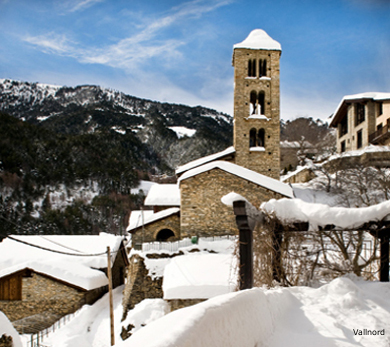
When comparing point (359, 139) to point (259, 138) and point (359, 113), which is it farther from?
point (259, 138)

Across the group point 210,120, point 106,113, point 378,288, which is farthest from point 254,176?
point 210,120

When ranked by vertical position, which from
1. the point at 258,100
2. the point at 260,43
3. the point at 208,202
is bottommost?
the point at 208,202

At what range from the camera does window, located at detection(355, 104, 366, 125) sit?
27.8m

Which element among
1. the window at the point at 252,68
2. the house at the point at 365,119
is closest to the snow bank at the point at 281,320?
the window at the point at 252,68

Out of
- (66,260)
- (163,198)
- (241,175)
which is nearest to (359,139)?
(241,175)

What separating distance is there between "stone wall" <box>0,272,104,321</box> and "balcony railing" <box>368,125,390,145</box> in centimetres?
2303

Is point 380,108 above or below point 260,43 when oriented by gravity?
below

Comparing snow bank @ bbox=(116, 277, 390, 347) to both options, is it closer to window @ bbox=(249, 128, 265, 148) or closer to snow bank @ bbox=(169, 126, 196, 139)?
window @ bbox=(249, 128, 265, 148)

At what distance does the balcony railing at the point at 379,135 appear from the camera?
77.4 ft

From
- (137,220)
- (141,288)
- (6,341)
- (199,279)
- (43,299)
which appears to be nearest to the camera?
(6,341)

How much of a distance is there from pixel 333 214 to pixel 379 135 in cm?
2300

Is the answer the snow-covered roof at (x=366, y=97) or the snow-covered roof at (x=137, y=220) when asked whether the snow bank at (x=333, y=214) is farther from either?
the snow-covered roof at (x=366, y=97)

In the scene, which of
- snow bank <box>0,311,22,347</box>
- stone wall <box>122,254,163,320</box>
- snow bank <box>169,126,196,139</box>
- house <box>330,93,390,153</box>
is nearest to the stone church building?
stone wall <box>122,254,163,320</box>

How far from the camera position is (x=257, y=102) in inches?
930
